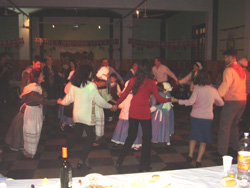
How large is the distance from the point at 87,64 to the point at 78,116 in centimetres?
74

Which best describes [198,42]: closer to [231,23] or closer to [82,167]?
[231,23]

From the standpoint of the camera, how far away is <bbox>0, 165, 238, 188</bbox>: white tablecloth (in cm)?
190

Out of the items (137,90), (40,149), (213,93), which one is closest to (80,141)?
(40,149)

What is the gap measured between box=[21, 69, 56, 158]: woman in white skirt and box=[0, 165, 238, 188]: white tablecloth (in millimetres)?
2521

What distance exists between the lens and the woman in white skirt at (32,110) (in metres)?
4.39

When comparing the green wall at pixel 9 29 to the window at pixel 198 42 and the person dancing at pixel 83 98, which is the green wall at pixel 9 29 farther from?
the person dancing at pixel 83 98

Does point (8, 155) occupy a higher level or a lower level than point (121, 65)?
lower

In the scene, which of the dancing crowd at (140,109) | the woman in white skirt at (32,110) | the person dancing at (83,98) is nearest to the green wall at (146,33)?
the dancing crowd at (140,109)

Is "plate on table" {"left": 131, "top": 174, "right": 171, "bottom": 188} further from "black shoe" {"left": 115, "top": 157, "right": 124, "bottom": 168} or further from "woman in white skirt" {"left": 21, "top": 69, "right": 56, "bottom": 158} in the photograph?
"woman in white skirt" {"left": 21, "top": 69, "right": 56, "bottom": 158}

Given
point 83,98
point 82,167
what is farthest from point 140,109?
point 82,167

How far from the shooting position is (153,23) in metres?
17.9

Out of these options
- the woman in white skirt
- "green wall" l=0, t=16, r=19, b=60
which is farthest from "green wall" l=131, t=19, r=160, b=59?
the woman in white skirt

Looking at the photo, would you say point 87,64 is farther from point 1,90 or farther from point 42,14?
point 42,14

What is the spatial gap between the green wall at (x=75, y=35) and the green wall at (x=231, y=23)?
321 inches
